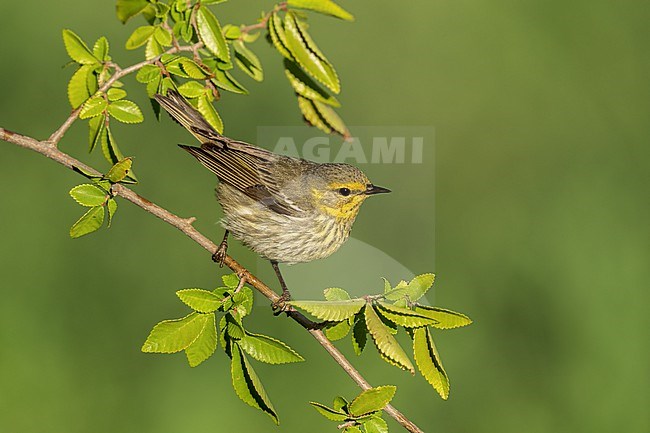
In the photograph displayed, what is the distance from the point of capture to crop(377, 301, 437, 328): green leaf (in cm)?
225

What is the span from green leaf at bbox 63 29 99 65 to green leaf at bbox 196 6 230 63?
408mm

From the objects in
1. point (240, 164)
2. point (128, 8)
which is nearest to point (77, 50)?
point (128, 8)

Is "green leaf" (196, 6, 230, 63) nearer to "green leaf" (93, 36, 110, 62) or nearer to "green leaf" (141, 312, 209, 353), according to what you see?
"green leaf" (93, 36, 110, 62)

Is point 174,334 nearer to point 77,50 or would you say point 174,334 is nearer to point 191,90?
point 191,90

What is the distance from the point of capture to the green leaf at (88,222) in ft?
8.41

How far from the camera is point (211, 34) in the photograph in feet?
8.39

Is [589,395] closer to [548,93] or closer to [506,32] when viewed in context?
[548,93]

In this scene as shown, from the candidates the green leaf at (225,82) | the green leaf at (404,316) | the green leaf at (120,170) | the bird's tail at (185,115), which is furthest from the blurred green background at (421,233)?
the green leaf at (404,316)

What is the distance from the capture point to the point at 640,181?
6281 mm

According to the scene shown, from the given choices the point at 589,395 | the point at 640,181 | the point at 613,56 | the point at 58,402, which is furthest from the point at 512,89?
the point at 58,402

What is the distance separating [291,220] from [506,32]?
4254 millimetres

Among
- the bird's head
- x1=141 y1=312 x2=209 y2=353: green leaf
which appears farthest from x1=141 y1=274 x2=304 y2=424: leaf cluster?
the bird's head

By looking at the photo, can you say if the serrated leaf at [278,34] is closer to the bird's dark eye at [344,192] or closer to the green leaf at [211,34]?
the green leaf at [211,34]

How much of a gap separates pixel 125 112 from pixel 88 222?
15.4 inches
